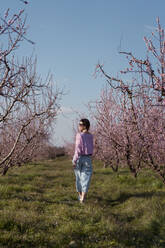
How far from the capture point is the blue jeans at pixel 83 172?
8.24m

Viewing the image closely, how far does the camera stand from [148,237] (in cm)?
582

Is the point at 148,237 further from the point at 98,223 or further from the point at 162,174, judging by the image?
the point at 162,174

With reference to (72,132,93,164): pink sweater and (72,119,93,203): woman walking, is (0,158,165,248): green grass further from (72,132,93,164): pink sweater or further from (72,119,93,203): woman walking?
(72,132,93,164): pink sweater

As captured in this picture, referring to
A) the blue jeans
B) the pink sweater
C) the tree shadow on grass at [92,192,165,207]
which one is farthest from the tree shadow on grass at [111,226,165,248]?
the pink sweater

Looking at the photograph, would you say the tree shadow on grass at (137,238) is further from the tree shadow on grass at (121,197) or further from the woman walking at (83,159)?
the tree shadow on grass at (121,197)

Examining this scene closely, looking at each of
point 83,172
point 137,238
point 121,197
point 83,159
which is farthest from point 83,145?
point 137,238

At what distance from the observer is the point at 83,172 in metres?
8.38

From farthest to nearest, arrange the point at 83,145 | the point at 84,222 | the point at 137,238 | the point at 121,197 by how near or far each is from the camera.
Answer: the point at 121,197
the point at 83,145
the point at 84,222
the point at 137,238

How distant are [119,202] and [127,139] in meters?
2.99

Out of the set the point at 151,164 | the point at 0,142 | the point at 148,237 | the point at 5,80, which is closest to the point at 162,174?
the point at 151,164

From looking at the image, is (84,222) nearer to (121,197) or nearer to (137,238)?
(137,238)

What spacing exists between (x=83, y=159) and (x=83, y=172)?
1.34 feet

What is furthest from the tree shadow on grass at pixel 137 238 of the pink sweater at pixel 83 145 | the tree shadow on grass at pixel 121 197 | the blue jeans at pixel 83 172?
the pink sweater at pixel 83 145

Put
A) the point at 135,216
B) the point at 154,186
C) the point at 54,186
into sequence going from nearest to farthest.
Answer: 1. the point at 135,216
2. the point at 154,186
3. the point at 54,186
